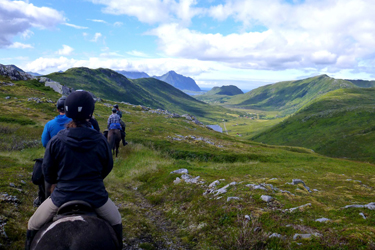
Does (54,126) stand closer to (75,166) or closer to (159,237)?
(75,166)

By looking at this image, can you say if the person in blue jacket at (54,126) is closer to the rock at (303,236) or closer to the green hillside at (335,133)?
the rock at (303,236)

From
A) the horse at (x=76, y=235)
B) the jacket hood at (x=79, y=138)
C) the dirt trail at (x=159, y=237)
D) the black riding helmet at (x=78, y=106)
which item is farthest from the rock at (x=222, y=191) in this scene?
the black riding helmet at (x=78, y=106)

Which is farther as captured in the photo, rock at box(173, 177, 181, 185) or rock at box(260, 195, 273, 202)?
rock at box(173, 177, 181, 185)

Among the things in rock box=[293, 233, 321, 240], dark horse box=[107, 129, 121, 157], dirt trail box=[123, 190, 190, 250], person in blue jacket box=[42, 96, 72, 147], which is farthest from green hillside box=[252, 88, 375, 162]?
→ person in blue jacket box=[42, 96, 72, 147]

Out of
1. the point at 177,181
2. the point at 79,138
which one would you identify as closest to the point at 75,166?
the point at 79,138

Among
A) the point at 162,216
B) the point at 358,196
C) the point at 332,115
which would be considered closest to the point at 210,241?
the point at 162,216

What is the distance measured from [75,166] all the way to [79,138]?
1.88 feet

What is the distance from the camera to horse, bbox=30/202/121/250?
3.61 metres

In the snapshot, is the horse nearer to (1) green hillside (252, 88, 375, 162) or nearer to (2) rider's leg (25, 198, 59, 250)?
(2) rider's leg (25, 198, 59, 250)

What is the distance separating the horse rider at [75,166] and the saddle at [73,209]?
115 millimetres

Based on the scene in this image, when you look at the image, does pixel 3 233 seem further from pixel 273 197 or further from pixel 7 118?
pixel 7 118

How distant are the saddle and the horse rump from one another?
18cm

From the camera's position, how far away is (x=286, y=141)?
13200 centimetres

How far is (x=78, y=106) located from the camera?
473cm
